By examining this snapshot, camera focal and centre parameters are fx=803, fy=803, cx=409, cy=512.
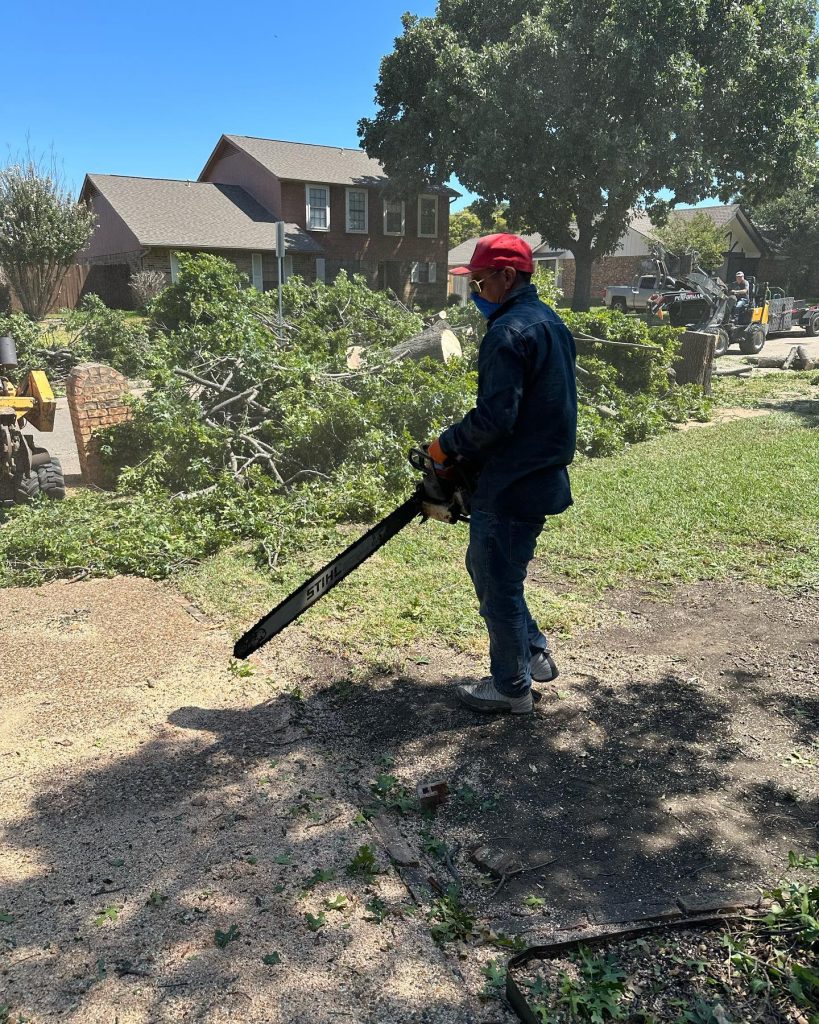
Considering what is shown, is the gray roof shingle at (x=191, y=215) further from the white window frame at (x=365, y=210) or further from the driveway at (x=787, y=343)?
the driveway at (x=787, y=343)

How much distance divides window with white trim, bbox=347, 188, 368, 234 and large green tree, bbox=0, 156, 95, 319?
10.7 meters

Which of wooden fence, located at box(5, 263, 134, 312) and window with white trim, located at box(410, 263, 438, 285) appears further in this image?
window with white trim, located at box(410, 263, 438, 285)

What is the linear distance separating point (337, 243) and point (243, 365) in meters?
26.9

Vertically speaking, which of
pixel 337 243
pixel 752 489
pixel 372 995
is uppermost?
pixel 337 243

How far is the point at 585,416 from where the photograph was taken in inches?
374

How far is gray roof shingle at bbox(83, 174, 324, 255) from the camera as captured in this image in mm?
28156

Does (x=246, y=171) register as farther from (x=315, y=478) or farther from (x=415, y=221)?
(x=315, y=478)

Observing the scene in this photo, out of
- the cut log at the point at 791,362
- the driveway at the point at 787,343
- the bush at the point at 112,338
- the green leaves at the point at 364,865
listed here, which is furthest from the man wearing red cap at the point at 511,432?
the driveway at the point at 787,343

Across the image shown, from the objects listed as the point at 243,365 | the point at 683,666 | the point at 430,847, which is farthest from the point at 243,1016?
the point at 243,365

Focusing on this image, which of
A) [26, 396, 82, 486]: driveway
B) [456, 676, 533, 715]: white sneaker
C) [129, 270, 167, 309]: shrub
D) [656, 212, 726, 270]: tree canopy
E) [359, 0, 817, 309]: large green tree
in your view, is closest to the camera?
[456, 676, 533, 715]: white sneaker

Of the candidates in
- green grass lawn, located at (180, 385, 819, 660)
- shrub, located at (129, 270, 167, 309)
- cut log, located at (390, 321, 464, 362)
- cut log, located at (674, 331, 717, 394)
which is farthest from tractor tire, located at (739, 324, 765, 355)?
shrub, located at (129, 270, 167, 309)

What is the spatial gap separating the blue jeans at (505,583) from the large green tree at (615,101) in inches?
932

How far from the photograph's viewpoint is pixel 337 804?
3115 millimetres

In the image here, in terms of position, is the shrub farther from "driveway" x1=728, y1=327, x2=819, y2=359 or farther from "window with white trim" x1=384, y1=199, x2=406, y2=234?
"driveway" x1=728, y1=327, x2=819, y2=359
